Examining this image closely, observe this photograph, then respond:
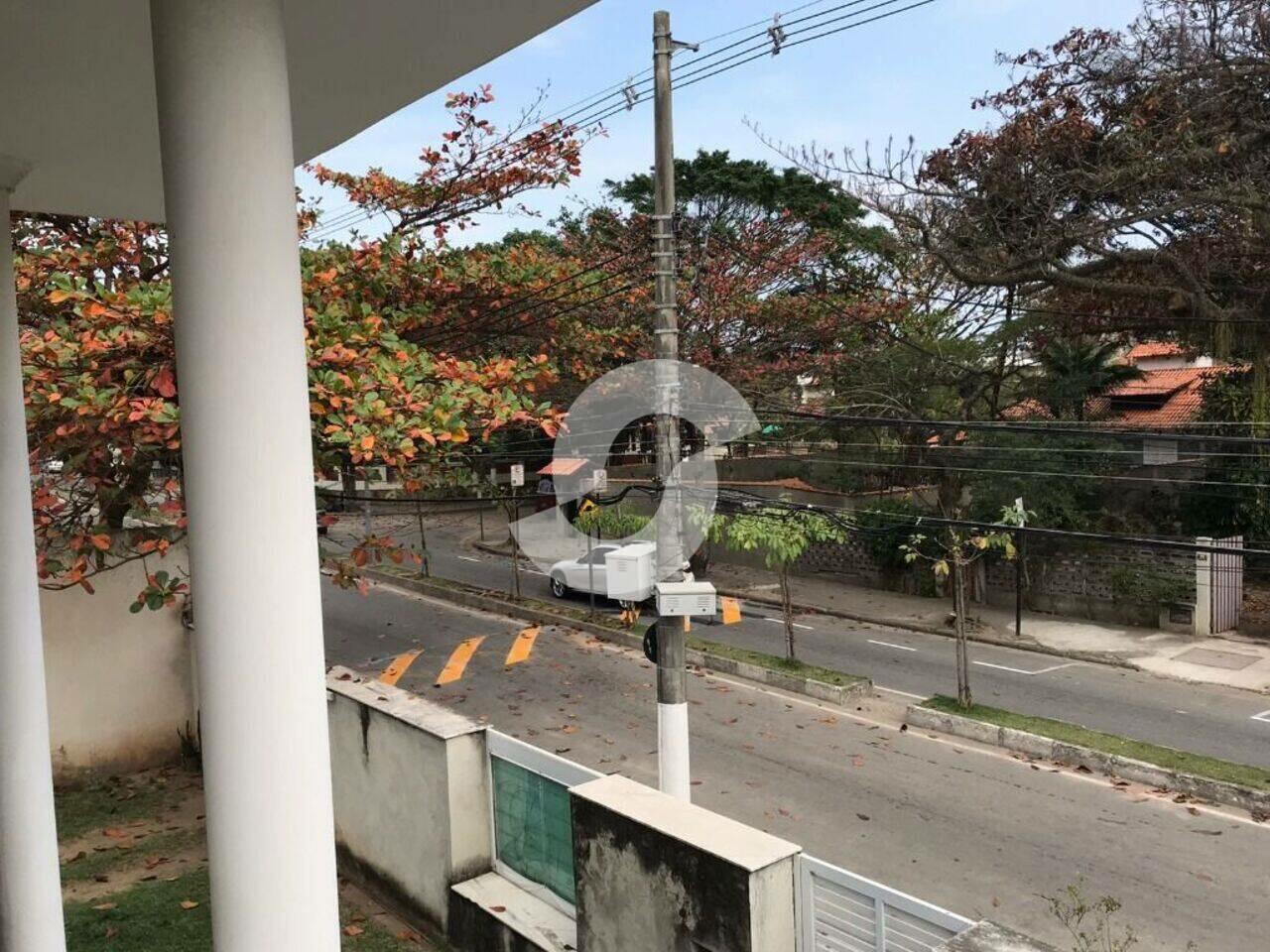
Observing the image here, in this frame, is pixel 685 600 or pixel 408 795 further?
pixel 685 600

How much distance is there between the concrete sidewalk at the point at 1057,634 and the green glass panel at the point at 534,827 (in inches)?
454

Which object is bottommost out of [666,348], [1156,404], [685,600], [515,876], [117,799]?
[117,799]

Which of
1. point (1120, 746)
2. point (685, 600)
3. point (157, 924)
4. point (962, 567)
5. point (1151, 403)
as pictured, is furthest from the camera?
point (1151, 403)

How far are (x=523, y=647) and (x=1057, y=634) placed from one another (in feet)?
29.8

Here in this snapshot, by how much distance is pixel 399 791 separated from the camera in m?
6.32

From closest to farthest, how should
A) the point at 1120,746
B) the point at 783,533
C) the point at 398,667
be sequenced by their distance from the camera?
1. the point at 1120,746
2. the point at 783,533
3. the point at 398,667

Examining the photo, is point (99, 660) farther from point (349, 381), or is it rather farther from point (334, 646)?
point (334, 646)

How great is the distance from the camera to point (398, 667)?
48.6ft

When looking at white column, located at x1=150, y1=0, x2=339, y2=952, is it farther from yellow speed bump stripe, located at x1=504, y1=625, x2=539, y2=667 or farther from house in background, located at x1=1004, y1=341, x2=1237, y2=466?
house in background, located at x1=1004, y1=341, x2=1237, y2=466

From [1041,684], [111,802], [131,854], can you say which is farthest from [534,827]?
[1041,684]

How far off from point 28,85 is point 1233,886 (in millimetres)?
9099

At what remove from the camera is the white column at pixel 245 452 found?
1.59 m

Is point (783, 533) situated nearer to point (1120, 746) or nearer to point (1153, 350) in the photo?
point (1120, 746)

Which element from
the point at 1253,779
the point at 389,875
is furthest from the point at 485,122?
the point at 1253,779
